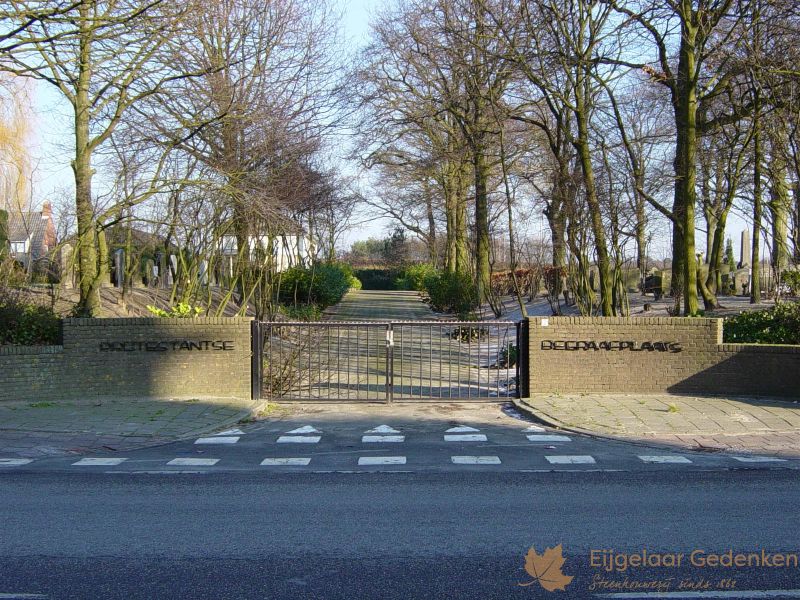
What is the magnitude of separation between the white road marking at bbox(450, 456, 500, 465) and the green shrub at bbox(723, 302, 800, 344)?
7.29 metres

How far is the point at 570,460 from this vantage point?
896 centimetres

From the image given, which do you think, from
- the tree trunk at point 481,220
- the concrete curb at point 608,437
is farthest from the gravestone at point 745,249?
the concrete curb at point 608,437

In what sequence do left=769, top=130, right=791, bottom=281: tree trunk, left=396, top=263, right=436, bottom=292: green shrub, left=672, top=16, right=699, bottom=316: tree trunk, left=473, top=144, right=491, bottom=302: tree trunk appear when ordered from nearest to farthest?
left=672, top=16, right=699, bottom=316: tree trunk, left=769, top=130, right=791, bottom=281: tree trunk, left=473, top=144, right=491, bottom=302: tree trunk, left=396, top=263, right=436, bottom=292: green shrub

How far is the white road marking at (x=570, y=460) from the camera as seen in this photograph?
8.83m

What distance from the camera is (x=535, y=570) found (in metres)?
5.24

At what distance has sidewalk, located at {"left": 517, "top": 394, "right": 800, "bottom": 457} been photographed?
9.86 m

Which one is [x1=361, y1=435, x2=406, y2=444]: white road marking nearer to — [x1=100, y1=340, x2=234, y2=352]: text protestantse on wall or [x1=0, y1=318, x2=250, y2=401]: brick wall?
[x1=0, y1=318, x2=250, y2=401]: brick wall

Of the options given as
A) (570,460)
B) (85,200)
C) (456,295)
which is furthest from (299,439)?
(456,295)

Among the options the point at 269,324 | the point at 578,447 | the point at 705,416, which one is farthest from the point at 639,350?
the point at 269,324

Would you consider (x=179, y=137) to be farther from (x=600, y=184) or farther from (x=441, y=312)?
(x=441, y=312)

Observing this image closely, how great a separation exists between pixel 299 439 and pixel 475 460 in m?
2.65

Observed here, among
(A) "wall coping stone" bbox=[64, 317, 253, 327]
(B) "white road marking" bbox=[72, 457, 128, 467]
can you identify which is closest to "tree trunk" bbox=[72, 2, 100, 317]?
(A) "wall coping stone" bbox=[64, 317, 253, 327]

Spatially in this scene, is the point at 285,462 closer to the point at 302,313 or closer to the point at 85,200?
the point at 85,200

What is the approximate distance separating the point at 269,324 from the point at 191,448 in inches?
141
